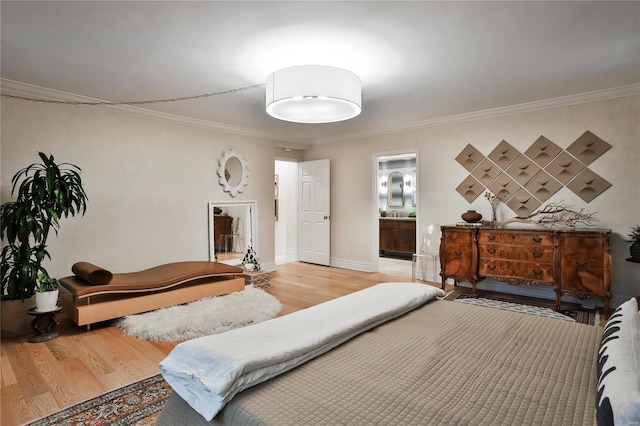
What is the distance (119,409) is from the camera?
2041mm

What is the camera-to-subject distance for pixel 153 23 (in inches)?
93.2

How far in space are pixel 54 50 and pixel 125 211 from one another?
2108mm

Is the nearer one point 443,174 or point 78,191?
point 78,191

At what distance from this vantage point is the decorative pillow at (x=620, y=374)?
2.72 feet

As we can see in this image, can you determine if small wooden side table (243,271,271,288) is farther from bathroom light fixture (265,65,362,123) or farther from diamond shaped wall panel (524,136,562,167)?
diamond shaped wall panel (524,136,562,167)

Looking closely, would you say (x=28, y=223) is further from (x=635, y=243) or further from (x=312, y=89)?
(x=635, y=243)

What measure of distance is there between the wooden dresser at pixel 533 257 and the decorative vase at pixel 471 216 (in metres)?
0.18

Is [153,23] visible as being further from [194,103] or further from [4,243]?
[4,243]

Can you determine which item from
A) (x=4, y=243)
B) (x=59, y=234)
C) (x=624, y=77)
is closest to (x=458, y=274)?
(x=624, y=77)

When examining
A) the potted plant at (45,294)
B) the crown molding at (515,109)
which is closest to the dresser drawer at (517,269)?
the crown molding at (515,109)

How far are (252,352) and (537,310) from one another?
3.81 meters

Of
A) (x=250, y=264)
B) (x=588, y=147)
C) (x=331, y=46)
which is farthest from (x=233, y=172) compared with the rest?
(x=588, y=147)

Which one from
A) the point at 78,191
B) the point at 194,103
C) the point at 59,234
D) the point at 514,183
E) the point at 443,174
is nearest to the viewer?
the point at 78,191

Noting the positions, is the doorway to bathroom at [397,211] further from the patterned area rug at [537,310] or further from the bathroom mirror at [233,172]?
the bathroom mirror at [233,172]
